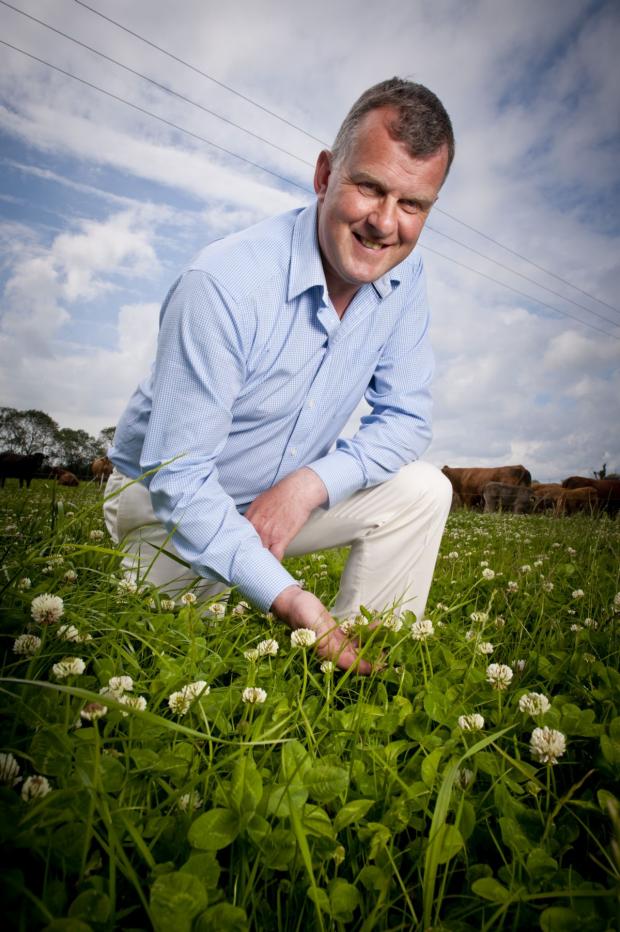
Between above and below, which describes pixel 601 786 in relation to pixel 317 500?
below

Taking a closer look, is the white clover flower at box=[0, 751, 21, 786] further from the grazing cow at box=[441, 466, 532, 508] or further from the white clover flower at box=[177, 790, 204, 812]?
the grazing cow at box=[441, 466, 532, 508]

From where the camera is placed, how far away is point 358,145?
245cm

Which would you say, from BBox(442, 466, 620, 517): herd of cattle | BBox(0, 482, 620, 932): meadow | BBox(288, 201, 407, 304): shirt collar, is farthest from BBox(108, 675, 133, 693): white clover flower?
BBox(442, 466, 620, 517): herd of cattle

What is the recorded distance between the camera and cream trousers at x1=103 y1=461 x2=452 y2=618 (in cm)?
280

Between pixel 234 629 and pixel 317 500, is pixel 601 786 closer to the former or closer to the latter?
pixel 234 629

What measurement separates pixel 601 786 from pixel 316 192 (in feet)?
9.21

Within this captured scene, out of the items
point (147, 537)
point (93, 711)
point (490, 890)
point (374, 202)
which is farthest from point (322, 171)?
point (490, 890)

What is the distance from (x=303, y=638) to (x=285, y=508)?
0.87 metres

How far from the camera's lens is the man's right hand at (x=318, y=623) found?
181 cm

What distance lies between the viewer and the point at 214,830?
1.02 metres

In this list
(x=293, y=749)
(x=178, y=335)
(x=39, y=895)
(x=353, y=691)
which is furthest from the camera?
(x=178, y=335)

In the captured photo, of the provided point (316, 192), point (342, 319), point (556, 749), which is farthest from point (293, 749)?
point (316, 192)

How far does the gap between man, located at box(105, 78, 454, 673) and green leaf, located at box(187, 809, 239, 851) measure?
27.8 inches

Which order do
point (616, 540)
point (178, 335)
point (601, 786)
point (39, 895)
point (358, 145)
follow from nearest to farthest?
point (39, 895) < point (601, 786) < point (178, 335) < point (358, 145) < point (616, 540)
